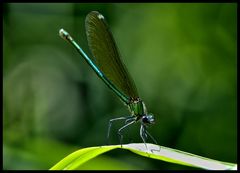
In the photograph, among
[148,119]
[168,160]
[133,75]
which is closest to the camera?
[168,160]

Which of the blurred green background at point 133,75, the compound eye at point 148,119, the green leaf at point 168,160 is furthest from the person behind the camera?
the blurred green background at point 133,75

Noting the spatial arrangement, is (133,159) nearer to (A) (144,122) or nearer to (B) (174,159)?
(A) (144,122)

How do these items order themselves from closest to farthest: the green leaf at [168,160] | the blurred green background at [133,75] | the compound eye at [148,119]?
the green leaf at [168,160], the compound eye at [148,119], the blurred green background at [133,75]

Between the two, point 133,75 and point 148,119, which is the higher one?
point 133,75

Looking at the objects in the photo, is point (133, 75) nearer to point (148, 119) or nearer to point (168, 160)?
point (148, 119)

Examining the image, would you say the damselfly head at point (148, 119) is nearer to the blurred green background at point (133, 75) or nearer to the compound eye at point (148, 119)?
the compound eye at point (148, 119)

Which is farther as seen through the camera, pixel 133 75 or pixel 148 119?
pixel 133 75

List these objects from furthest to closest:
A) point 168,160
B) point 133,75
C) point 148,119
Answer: point 133,75, point 148,119, point 168,160

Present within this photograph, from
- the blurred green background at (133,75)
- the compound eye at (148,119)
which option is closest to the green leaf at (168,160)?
the compound eye at (148,119)

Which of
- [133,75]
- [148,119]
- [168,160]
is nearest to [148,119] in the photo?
[148,119]
